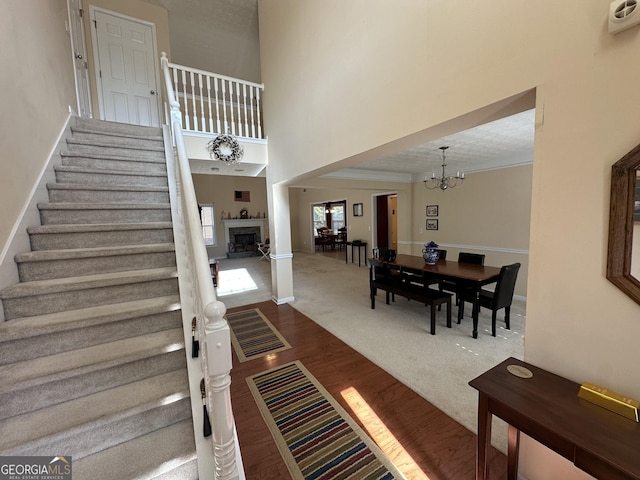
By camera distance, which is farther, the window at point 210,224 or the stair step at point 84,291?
the window at point 210,224

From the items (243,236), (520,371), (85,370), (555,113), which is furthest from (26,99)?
(243,236)

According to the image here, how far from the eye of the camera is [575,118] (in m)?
1.04

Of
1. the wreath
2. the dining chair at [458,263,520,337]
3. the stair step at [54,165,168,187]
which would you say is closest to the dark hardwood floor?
the dining chair at [458,263,520,337]

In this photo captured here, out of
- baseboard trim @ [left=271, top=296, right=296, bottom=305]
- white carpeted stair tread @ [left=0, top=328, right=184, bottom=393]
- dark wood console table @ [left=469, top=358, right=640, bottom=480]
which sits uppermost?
→ white carpeted stair tread @ [left=0, top=328, right=184, bottom=393]

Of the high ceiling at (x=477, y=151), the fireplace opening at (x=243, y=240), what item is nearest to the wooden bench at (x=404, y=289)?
the high ceiling at (x=477, y=151)

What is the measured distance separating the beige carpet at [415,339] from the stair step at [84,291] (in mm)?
2145

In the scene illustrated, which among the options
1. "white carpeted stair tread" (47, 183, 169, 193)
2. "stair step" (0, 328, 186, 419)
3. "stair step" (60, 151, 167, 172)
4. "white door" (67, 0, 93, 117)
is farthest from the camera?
"white door" (67, 0, 93, 117)

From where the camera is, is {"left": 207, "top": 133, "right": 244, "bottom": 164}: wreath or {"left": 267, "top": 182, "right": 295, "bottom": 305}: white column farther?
{"left": 267, "top": 182, "right": 295, "bottom": 305}: white column

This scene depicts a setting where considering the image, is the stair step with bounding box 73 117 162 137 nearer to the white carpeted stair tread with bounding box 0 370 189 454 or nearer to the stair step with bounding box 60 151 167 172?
the stair step with bounding box 60 151 167 172

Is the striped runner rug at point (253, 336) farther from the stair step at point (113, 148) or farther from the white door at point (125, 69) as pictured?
the white door at point (125, 69)

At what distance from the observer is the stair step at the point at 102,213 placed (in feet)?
6.31

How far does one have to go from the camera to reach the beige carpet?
85.2 inches

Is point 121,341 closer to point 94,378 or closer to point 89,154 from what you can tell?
point 94,378

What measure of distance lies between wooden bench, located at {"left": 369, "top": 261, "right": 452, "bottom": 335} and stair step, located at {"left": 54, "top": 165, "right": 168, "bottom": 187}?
3.22 metres
